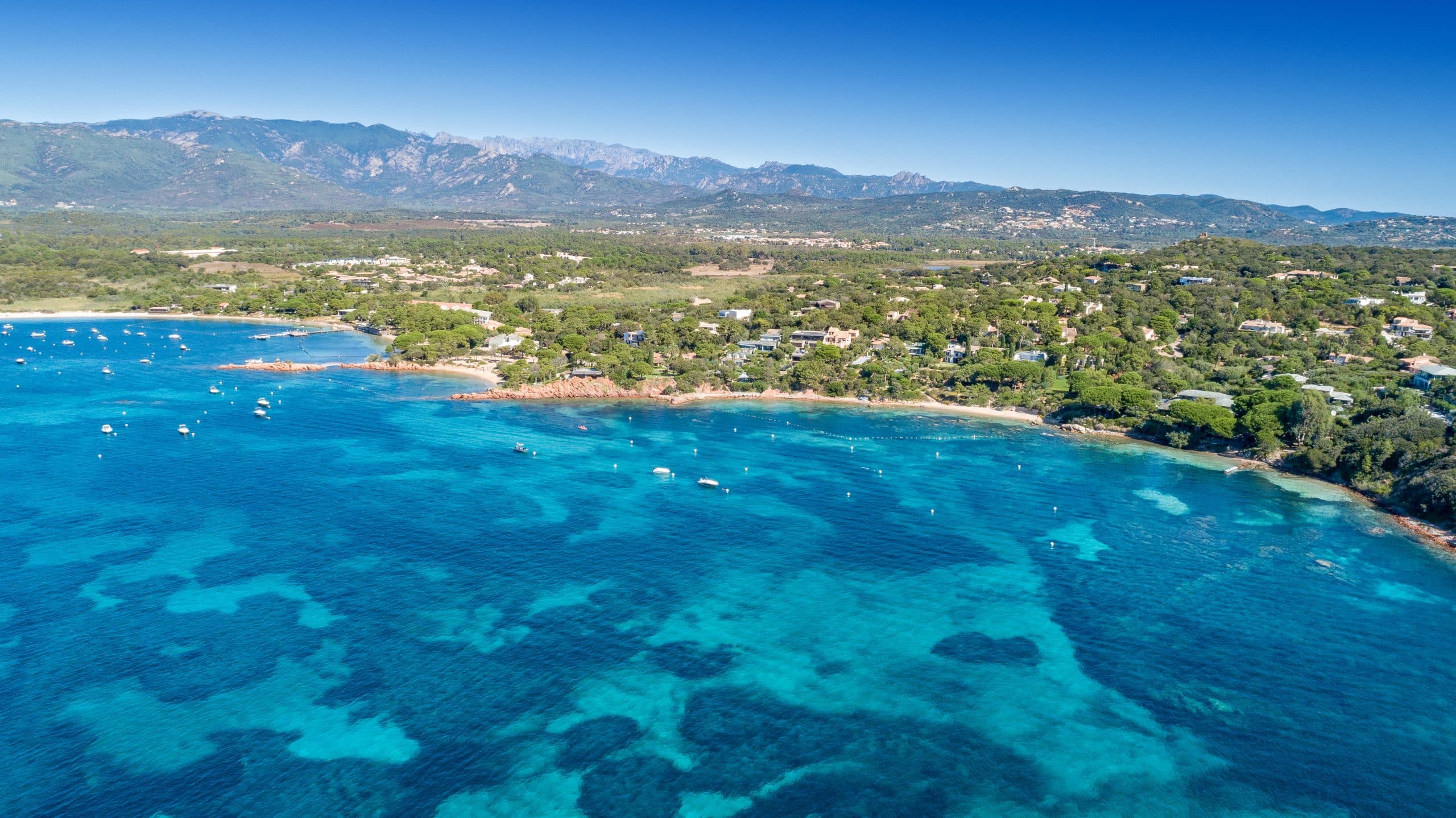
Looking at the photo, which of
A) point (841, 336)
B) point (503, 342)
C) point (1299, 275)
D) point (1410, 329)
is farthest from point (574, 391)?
point (1299, 275)

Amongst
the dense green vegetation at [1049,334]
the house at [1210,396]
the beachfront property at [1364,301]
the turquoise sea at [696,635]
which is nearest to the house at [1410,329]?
the dense green vegetation at [1049,334]

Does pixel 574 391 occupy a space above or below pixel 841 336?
below

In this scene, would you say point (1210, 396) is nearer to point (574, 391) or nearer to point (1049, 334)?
point (1049, 334)

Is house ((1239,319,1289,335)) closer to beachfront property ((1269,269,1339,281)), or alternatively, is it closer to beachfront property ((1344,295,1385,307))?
beachfront property ((1344,295,1385,307))

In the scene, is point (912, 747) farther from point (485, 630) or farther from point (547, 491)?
point (547, 491)

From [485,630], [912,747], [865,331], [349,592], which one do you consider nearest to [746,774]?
[912,747]

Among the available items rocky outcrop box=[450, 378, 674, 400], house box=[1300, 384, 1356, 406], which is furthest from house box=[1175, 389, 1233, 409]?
rocky outcrop box=[450, 378, 674, 400]
